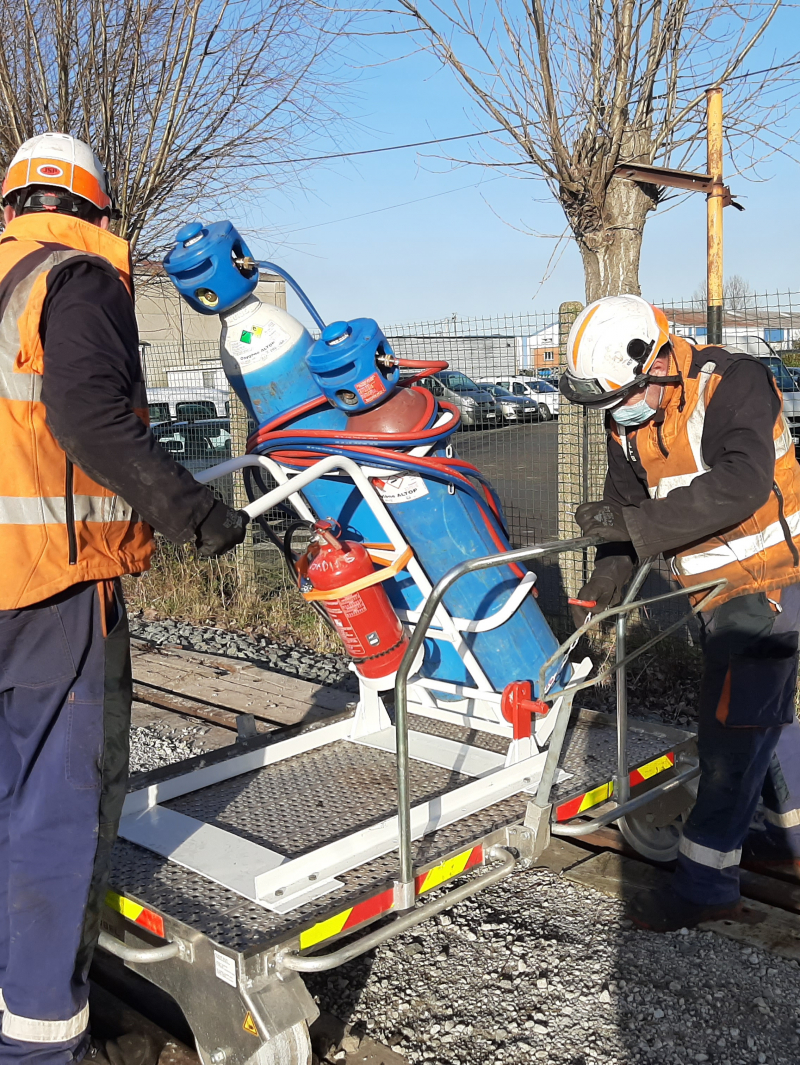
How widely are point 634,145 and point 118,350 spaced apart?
4221 millimetres

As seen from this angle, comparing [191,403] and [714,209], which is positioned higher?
[714,209]

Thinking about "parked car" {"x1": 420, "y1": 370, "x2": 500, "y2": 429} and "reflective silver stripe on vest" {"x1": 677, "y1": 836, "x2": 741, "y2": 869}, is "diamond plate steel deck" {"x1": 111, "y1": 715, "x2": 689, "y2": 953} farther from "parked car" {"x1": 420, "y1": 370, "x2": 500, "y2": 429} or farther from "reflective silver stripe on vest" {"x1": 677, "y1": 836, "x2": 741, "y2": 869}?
"parked car" {"x1": 420, "y1": 370, "x2": 500, "y2": 429}

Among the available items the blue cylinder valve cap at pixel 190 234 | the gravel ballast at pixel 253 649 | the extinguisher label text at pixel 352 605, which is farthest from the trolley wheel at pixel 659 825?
the blue cylinder valve cap at pixel 190 234

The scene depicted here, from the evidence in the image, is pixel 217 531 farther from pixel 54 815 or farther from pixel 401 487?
pixel 401 487

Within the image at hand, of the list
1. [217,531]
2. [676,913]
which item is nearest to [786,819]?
[676,913]

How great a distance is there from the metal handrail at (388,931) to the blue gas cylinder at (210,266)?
202 cm

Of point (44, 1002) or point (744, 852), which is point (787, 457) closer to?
point (744, 852)

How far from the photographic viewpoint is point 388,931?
8.27 feet

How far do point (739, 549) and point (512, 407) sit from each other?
3954 mm

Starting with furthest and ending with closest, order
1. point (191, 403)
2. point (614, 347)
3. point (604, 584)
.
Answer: point (191, 403) → point (604, 584) → point (614, 347)

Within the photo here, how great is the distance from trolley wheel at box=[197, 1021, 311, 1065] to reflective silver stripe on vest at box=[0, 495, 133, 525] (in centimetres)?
133

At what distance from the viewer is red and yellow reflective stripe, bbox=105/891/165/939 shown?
256 cm

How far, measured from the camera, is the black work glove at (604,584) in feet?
11.1

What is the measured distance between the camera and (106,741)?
247 centimetres
